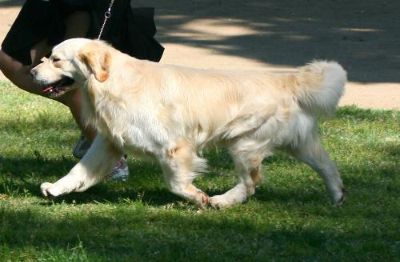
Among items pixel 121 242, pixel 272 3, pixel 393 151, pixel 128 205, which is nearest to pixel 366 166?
pixel 393 151

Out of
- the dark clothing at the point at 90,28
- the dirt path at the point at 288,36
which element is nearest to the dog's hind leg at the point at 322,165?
the dark clothing at the point at 90,28

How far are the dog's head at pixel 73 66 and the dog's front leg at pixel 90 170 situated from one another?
16.8 inches

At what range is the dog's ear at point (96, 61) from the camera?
6.54 meters

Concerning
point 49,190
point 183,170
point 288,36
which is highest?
point 183,170

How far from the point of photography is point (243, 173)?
22.5 feet

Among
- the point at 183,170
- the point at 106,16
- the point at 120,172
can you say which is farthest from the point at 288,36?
the point at 183,170

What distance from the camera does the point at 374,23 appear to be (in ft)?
53.7

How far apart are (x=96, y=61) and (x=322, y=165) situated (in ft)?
5.19

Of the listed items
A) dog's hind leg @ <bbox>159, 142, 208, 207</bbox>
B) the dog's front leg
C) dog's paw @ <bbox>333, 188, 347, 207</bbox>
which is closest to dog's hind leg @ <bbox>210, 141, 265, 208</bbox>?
dog's hind leg @ <bbox>159, 142, 208, 207</bbox>

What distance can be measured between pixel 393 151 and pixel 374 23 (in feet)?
26.7

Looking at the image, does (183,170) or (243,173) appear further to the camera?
(243,173)

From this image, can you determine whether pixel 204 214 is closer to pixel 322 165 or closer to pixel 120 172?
pixel 322 165

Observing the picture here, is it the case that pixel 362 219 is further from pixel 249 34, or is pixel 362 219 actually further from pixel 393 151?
pixel 249 34

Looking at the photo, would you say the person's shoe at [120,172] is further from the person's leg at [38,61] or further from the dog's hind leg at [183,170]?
the dog's hind leg at [183,170]
